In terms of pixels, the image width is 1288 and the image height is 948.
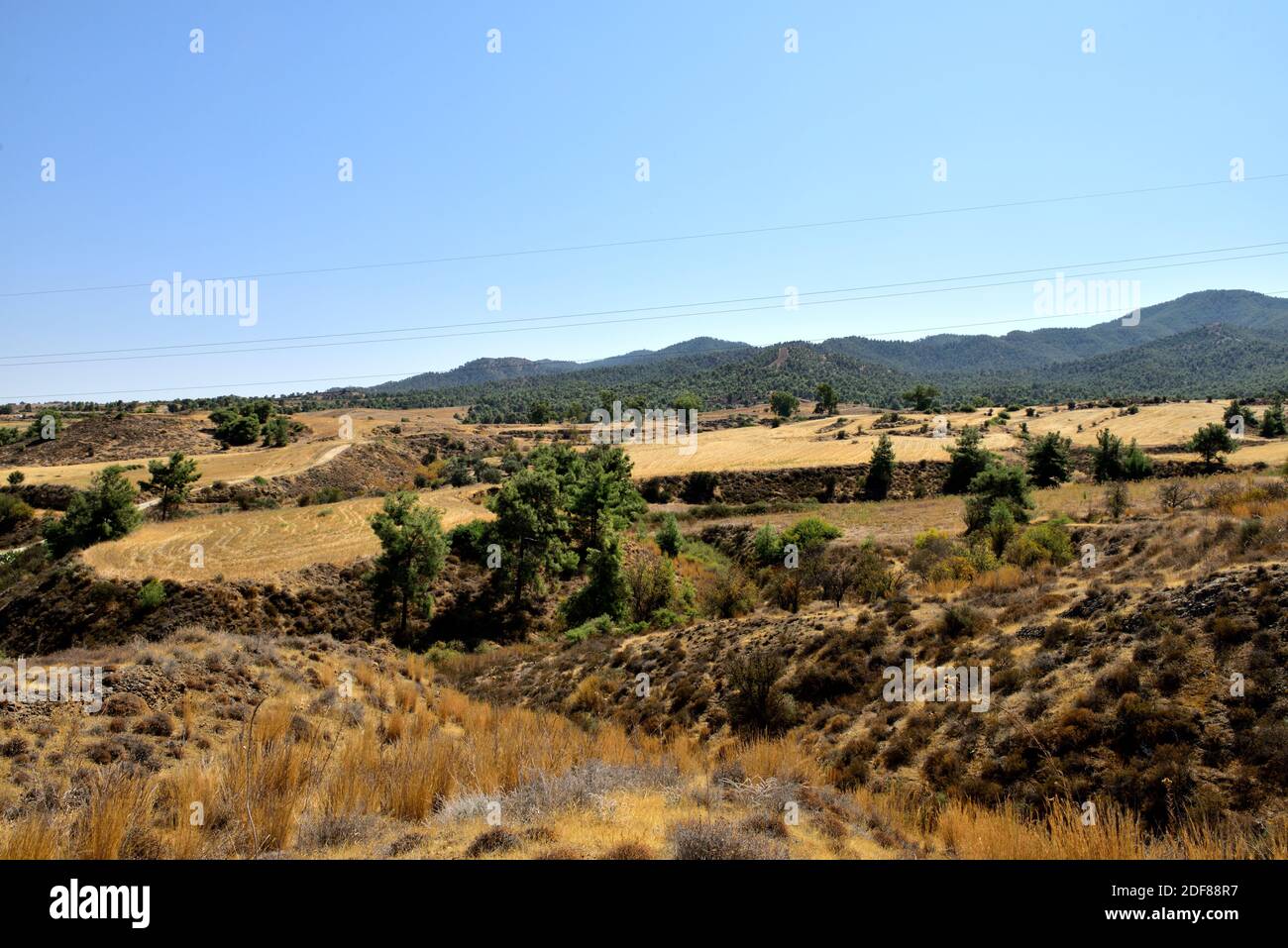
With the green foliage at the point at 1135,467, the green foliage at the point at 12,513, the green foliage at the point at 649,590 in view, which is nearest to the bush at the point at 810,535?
the green foliage at the point at 649,590

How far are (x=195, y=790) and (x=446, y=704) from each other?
832 centimetres

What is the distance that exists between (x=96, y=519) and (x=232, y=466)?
109 ft

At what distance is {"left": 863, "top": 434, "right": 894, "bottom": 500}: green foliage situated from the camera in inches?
2334

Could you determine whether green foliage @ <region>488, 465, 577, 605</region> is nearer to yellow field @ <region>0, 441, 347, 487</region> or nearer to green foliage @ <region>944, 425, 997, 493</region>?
yellow field @ <region>0, 441, 347, 487</region>

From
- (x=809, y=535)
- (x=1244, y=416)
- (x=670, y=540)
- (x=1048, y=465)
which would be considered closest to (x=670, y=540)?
(x=670, y=540)

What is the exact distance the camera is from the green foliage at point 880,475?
5928cm

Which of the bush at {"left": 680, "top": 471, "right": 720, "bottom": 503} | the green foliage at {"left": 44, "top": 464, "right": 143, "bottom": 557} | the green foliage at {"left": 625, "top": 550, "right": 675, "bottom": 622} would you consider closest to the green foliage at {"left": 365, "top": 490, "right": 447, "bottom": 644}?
the green foliage at {"left": 625, "top": 550, "right": 675, "bottom": 622}

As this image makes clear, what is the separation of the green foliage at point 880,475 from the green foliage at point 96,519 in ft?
188

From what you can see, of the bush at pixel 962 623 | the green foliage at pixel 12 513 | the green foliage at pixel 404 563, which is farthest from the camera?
the green foliage at pixel 12 513

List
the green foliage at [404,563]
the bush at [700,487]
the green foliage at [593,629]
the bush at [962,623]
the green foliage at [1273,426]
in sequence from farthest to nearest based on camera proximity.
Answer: the green foliage at [1273,426] < the bush at [700,487] < the green foliage at [404,563] < the green foliage at [593,629] < the bush at [962,623]

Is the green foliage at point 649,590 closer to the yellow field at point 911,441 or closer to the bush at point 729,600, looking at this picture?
the bush at point 729,600
